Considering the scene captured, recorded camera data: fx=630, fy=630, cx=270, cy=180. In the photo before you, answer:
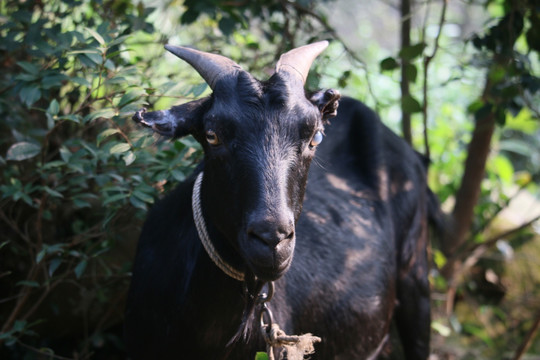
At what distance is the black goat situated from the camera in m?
2.54

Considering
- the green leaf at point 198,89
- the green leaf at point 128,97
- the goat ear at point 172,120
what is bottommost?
the green leaf at point 198,89

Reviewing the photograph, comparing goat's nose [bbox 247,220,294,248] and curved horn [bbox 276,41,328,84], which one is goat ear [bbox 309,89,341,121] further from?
goat's nose [bbox 247,220,294,248]

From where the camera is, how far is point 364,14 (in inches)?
539

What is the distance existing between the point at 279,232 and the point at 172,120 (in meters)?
0.75

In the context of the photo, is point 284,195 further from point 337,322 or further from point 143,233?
point 337,322

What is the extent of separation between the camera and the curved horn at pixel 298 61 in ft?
9.34

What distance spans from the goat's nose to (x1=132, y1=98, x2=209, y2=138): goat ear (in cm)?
62

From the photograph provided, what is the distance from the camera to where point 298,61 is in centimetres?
295

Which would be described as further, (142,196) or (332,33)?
(332,33)

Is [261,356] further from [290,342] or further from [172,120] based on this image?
[172,120]

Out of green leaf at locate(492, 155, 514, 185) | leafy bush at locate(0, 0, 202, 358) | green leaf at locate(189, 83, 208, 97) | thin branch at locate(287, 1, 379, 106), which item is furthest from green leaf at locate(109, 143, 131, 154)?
green leaf at locate(492, 155, 514, 185)

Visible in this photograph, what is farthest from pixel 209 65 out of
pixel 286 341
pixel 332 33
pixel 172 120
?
pixel 332 33

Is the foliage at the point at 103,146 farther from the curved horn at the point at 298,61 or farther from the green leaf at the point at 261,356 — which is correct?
the green leaf at the point at 261,356

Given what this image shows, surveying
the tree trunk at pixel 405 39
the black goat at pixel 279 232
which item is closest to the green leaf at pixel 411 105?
the black goat at pixel 279 232
